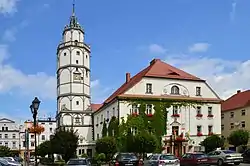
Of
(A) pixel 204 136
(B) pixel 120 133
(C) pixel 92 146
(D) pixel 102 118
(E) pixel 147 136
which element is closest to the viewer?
(E) pixel 147 136

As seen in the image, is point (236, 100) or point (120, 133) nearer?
point (120, 133)

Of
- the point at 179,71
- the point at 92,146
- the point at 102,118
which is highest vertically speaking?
the point at 179,71

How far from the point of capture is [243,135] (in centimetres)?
6481

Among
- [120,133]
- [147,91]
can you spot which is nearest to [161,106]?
[147,91]

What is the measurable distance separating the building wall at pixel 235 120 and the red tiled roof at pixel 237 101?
75 centimetres

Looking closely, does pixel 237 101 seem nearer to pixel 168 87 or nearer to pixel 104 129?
pixel 168 87

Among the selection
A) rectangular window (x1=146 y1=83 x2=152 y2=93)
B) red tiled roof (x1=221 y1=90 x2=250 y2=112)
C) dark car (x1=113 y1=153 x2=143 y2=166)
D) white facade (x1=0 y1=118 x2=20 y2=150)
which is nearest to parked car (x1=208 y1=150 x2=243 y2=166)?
dark car (x1=113 y1=153 x2=143 y2=166)

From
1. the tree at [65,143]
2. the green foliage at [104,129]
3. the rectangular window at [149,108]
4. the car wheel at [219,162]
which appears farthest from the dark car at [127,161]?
the green foliage at [104,129]

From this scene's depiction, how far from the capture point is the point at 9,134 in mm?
139000

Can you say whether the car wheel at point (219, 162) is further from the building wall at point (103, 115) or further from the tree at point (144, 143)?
the building wall at point (103, 115)

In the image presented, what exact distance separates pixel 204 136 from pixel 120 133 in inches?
547

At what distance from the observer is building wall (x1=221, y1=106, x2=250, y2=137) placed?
74.6 m

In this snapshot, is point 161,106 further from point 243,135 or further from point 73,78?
point 73,78

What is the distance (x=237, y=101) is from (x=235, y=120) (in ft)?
13.9
